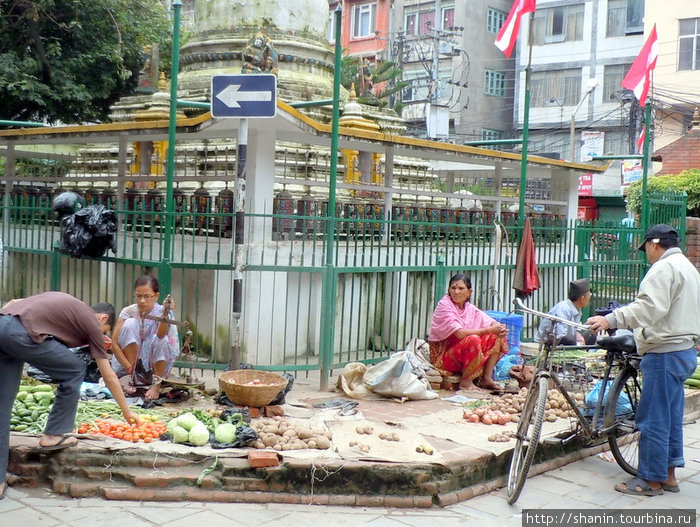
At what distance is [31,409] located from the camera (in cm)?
545

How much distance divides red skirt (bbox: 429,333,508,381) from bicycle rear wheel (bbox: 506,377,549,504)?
210 centimetres

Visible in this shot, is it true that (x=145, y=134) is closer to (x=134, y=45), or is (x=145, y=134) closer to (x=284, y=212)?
(x=284, y=212)

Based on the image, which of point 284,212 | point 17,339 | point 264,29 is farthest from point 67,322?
point 264,29

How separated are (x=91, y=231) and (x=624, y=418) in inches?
190

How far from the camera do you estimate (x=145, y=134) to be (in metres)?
8.26

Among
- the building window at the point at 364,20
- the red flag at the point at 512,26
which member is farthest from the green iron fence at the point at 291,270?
the building window at the point at 364,20

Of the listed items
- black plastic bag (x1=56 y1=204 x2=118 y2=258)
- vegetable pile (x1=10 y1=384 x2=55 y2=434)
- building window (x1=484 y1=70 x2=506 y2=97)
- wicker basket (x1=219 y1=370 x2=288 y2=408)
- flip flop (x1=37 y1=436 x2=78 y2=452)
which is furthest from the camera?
building window (x1=484 y1=70 x2=506 y2=97)

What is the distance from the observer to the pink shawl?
7.09 metres

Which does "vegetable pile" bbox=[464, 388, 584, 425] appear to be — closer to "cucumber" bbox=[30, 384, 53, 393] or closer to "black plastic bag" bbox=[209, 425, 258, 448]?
"black plastic bag" bbox=[209, 425, 258, 448]

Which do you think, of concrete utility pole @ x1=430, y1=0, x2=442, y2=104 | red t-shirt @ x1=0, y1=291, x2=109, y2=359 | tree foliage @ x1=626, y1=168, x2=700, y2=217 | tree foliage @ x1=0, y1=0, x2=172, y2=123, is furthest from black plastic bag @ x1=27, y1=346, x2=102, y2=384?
concrete utility pole @ x1=430, y1=0, x2=442, y2=104

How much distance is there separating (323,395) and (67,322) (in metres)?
2.72

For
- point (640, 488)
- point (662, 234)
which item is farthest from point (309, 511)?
point (662, 234)

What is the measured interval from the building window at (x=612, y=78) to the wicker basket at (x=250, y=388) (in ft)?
95.2

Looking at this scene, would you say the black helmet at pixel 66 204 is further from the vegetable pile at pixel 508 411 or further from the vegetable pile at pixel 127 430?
the vegetable pile at pixel 508 411
